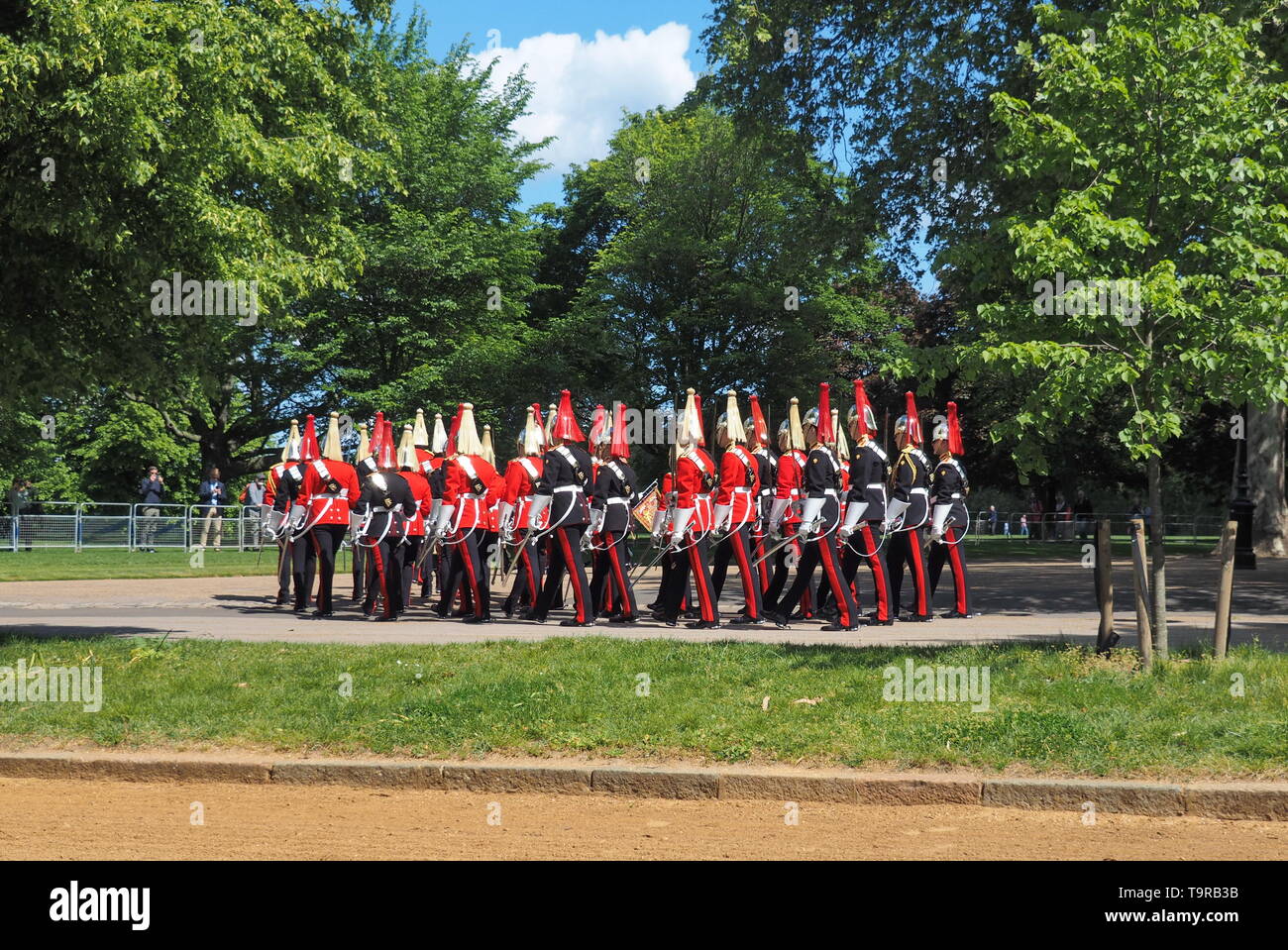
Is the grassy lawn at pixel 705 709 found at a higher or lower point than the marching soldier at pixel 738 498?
lower

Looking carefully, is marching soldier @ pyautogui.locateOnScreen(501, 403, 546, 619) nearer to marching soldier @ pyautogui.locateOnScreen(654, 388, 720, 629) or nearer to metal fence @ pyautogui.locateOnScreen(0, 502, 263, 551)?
marching soldier @ pyautogui.locateOnScreen(654, 388, 720, 629)

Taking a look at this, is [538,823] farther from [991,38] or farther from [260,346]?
[260,346]

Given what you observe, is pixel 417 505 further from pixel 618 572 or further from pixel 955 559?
pixel 955 559

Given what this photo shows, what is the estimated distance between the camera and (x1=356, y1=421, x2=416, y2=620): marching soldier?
1616 centimetres

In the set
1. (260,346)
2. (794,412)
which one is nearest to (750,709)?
(794,412)

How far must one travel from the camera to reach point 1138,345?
10508mm

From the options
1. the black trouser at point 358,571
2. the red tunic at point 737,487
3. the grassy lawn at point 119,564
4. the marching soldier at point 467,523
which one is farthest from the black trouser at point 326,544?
the grassy lawn at point 119,564

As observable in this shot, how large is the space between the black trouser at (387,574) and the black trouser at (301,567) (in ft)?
2.56

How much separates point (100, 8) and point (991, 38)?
52.0 ft

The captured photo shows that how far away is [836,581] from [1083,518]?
34610mm

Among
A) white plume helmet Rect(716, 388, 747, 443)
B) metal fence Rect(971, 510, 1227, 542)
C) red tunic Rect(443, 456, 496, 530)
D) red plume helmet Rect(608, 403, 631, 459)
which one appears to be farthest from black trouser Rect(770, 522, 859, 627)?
metal fence Rect(971, 510, 1227, 542)

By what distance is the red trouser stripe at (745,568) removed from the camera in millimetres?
14758

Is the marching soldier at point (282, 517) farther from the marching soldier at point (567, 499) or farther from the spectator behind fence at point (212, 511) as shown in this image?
the spectator behind fence at point (212, 511)

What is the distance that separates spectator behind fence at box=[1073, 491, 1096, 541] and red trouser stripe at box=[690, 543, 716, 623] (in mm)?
29367
